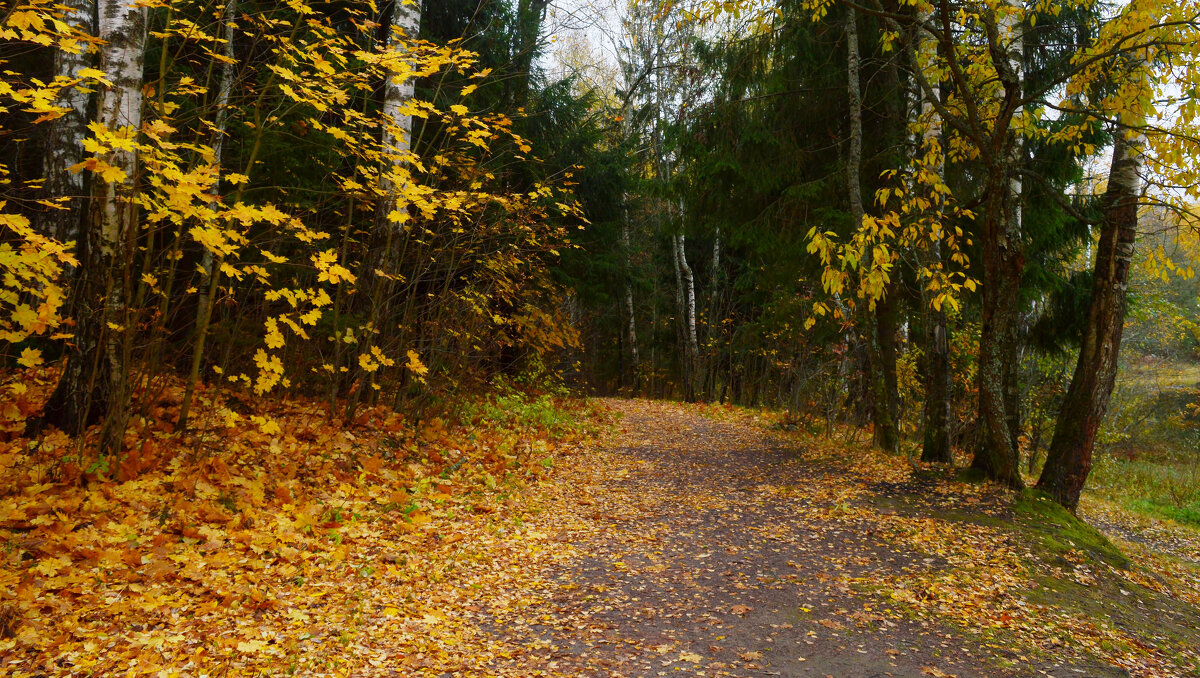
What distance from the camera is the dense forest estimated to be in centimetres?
480

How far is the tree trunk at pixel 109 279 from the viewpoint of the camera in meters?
4.68

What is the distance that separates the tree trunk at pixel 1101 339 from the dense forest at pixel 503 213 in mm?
34

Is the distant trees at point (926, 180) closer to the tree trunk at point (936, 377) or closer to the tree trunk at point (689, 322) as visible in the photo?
the tree trunk at point (936, 377)

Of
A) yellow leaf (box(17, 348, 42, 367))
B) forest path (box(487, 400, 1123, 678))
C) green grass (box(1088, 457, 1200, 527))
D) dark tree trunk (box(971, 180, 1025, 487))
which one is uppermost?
dark tree trunk (box(971, 180, 1025, 487))

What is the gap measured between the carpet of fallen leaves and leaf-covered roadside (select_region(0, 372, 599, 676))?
2 centimetres

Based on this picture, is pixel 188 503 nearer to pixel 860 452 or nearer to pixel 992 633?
pixel 992 633

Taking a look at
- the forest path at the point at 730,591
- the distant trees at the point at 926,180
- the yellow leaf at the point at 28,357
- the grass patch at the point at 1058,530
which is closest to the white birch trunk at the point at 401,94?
the distant trees at the point at 926,180

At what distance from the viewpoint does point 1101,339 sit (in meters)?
7.14

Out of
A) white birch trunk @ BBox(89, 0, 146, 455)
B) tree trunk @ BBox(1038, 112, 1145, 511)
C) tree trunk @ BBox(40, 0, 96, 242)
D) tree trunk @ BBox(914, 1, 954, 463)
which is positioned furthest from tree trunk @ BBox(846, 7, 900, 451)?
tree trunk @ BBox(40, 0, 96, 242)

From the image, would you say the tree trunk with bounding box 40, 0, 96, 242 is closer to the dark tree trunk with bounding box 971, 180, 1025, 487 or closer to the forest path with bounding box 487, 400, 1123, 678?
the forest path with bounding box 487, 400, 1123, 678

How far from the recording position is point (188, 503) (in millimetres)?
4578

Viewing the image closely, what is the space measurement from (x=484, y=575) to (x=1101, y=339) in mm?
6901

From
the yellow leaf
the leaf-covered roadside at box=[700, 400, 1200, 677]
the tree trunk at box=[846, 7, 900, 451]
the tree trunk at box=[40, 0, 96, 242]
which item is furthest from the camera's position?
the tree trunk at box=[846, 7, 900, 451]

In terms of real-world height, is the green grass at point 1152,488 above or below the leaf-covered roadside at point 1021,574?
below
